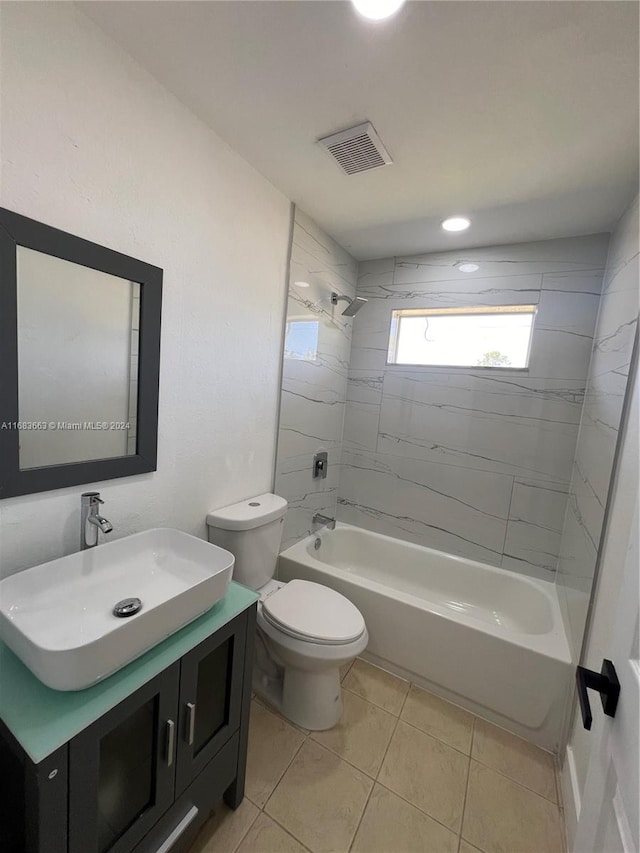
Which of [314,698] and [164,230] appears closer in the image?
[164,230]

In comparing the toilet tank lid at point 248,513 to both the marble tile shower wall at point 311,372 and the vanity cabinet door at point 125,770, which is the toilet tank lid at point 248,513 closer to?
the marble tile shower wall at point 311,372

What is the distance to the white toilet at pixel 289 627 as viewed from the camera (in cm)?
147

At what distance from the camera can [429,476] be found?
2455 millimetres

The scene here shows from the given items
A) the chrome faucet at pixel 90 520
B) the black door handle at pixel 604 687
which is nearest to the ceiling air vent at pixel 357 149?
the chrome faucet at pixel 90 520

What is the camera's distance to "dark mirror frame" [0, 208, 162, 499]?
908mm

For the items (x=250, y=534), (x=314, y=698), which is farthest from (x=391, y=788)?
(x=250, y=534)

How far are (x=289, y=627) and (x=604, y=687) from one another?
1.13 m

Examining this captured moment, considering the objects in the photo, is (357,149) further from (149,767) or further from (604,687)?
(149,767)

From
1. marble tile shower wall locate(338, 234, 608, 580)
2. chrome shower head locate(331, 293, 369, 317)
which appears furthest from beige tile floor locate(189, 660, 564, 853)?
chrome shower head locate(331, 293, 369, 317)

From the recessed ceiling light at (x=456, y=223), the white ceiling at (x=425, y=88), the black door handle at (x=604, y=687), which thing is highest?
the white ceiling at (x=425, y=88)

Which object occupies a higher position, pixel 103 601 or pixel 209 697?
pixel 103 601

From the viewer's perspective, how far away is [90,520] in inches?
42.1

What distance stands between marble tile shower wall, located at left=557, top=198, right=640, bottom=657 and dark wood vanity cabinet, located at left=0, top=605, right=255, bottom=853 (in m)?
1.43

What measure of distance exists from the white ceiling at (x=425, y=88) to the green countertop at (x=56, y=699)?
1729mm
